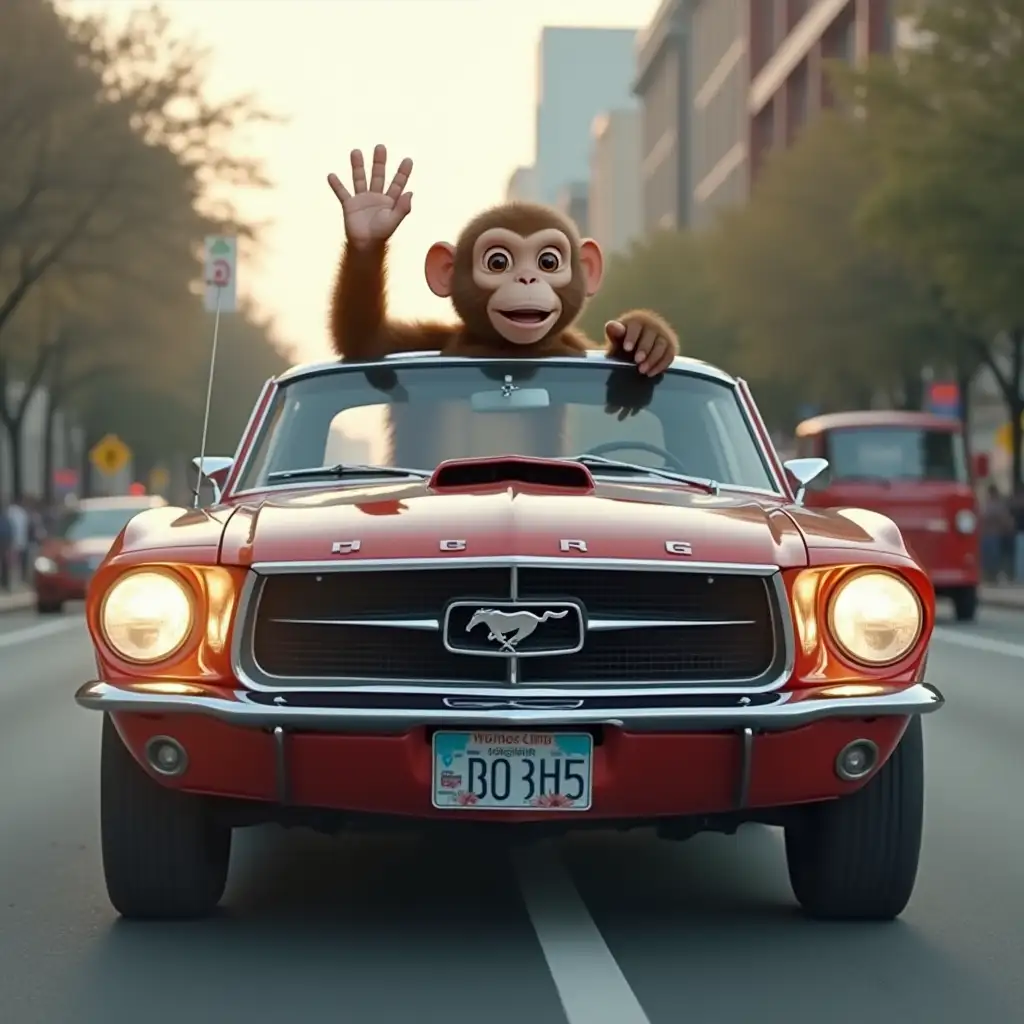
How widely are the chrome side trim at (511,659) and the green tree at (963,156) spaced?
26.4 metres

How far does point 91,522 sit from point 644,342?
2499cm

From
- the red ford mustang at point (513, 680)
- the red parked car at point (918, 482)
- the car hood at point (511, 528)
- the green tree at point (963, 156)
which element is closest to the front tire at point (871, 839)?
the red ford mustang at point (513, 680)

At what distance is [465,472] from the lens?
6.68m

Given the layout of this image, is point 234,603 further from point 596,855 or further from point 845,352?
point 845,352

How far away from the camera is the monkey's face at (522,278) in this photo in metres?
8.12

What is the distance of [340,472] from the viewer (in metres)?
7.31

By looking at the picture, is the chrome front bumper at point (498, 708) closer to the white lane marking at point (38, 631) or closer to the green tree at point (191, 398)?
the white lane marking at point (38, 631)

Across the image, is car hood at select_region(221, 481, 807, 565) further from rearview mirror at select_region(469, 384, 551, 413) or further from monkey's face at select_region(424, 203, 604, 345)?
monkey's face at select_region(424, 203, 604, 345)

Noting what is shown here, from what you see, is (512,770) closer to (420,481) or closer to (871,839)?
(871,839)

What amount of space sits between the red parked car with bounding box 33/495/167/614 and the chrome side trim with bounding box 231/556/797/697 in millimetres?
24011

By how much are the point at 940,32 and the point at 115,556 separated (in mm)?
28013

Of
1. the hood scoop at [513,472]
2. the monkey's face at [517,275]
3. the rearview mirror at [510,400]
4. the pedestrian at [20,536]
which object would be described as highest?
the pedestrian at [20,536]

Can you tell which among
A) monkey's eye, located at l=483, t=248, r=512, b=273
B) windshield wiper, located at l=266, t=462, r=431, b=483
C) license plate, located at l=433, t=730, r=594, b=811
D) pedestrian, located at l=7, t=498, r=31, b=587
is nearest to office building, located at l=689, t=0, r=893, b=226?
pedestrian, located at l=7, t=498, r=31, b=587

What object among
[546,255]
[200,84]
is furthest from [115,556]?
[200,84]
